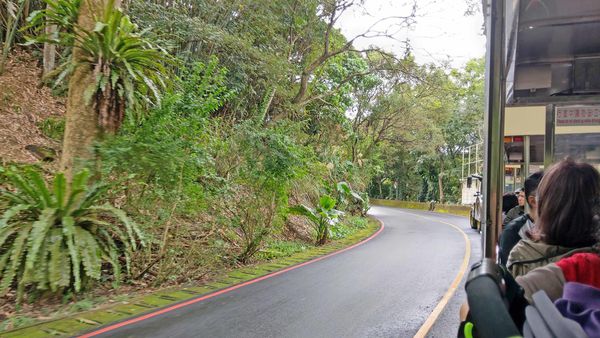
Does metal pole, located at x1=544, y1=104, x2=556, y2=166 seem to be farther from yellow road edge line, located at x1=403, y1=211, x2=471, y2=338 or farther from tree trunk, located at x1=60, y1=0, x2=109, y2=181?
tree trunk, located at x1=60, y1=0, x2=109, y2=181

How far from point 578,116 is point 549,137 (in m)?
0.35

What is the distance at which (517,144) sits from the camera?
541cm

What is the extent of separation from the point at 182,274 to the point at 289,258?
11.9ft

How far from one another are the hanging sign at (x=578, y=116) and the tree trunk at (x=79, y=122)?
607cm

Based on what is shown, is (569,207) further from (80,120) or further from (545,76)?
(80,120)

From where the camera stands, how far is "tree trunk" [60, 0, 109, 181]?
21.2 feet

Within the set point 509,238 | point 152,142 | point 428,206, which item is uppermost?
point 152,142

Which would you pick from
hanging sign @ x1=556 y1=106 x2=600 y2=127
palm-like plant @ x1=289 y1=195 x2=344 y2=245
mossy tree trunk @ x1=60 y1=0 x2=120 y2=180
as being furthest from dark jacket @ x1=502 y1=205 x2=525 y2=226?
palm-like plant @ x1=289 y1=195 x2=344 y2=245

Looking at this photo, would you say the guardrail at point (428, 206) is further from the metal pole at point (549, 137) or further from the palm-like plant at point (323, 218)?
the metal pole at point (549, 137)

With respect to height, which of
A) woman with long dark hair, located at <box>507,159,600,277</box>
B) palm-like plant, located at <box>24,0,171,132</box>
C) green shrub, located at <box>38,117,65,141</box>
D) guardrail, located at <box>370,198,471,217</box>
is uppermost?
palm-like plant, located at <box>24,0,171,132</box>

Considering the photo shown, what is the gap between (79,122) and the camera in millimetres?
6531

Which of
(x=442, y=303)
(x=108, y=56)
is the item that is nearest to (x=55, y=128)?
(x=108, y=56)

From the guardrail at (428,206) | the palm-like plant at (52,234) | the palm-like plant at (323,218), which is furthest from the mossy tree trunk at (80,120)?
the guardrail at (428,206)

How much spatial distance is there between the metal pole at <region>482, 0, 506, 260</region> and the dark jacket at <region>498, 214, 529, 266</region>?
2.07 feet
